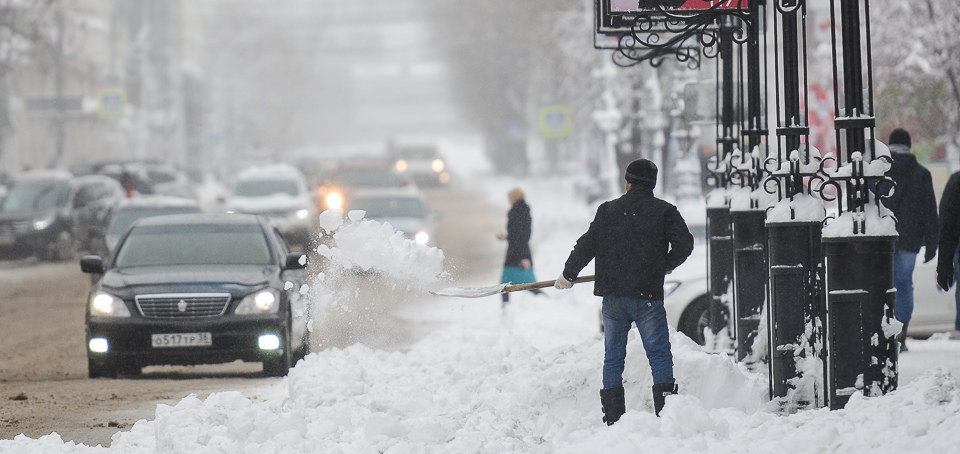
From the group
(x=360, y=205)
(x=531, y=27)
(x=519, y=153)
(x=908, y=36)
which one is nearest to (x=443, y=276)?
(x=360, y=205)

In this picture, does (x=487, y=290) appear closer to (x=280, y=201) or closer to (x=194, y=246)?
(x=194, y=246)

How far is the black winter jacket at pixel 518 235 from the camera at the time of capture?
1666 cm

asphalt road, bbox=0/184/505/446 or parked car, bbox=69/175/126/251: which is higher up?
parked car, bbox=69/175/126/251

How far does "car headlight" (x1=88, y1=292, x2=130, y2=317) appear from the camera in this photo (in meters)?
12.3

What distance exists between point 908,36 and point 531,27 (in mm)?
19847

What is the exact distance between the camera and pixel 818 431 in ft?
22.8

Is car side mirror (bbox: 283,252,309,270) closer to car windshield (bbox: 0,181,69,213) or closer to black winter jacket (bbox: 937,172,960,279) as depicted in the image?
black winter jacket (bbox: 937,172,960,279)

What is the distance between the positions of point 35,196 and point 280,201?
4.60m

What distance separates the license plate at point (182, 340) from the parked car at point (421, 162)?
183 ft

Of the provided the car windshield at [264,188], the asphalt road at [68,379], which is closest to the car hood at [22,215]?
the car windshield at [264,188]

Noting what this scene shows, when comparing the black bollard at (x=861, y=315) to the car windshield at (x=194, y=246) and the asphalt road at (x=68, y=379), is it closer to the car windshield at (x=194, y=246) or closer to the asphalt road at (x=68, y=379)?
the asphalt road at (x=68, y=379)

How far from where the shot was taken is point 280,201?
31.4 metres

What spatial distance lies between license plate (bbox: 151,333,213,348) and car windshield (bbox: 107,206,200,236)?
9408 mm

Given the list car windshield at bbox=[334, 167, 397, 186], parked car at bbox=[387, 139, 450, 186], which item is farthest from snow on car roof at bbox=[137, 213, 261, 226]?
parked car at bbox=[387, 139, 450, 186]
